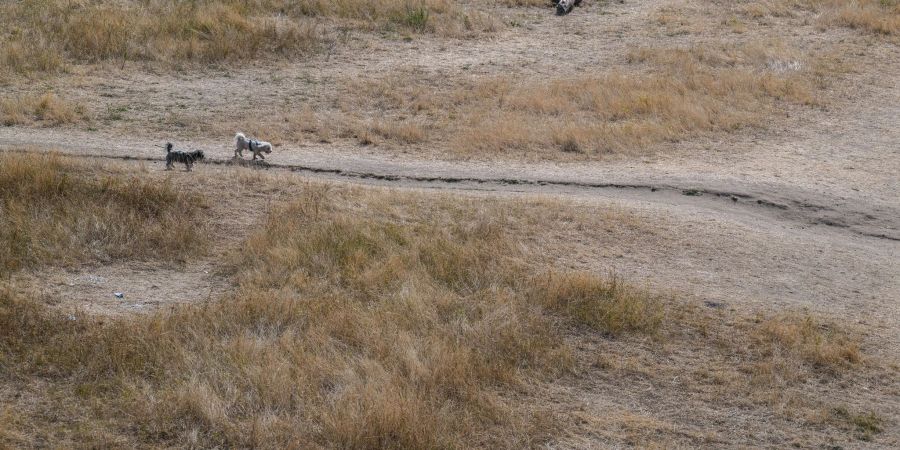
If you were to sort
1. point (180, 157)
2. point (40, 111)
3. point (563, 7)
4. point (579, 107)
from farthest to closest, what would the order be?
point (563, 7) → point (579, 107) → point (40, 111) → point (180, 157)

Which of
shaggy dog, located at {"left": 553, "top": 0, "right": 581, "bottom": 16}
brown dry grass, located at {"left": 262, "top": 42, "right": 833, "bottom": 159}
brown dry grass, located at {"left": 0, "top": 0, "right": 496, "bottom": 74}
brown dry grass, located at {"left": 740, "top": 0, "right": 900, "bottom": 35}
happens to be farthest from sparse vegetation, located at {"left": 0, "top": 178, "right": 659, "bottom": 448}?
brown dry grass, located at {"left": 740, "top": 0, "right": 900, "bottom": 35}

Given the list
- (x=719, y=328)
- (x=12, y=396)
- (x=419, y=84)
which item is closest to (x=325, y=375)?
(x=12, y=396)

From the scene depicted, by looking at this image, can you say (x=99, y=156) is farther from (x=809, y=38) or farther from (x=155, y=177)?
(x=809, y=38)

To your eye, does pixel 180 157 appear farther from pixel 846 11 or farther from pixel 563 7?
pixel 846 11

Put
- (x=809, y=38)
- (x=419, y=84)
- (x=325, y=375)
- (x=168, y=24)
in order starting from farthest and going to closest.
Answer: (x=809, y=38), (x=168, y=24), (x=419, y=84), (x=325, y=375)

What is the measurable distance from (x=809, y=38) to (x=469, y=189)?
32.6 ft

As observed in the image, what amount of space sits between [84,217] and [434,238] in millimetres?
3429

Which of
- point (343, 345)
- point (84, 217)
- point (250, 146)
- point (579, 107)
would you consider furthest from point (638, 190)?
point (84, 217)

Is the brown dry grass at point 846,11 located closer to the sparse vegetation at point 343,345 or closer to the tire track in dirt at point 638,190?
the tire track in dirt at point 638,190

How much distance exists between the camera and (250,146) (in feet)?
40.5

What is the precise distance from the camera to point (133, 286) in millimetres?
9359

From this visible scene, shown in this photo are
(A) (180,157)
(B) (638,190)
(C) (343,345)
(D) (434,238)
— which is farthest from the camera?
(B) (638,190)

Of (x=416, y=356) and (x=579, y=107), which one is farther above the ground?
(x=579, y=107)

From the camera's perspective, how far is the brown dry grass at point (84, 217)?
385 inches
